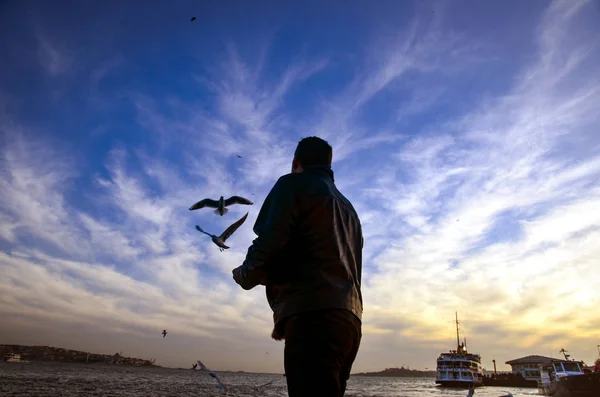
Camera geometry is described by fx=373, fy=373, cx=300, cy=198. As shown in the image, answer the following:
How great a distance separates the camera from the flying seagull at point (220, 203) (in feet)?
34.7

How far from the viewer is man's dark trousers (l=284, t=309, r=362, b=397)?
7.23ft

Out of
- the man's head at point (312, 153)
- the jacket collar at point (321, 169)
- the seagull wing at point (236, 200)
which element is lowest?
the jacket collar at point (321, 169)

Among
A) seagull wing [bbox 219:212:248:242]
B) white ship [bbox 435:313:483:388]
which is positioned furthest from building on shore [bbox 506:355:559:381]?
seagull wing [bbox 219:212:248:242]

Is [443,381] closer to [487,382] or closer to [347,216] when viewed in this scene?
[487,382]

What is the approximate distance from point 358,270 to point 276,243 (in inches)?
30.4

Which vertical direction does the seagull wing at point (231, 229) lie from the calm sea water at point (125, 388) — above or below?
above

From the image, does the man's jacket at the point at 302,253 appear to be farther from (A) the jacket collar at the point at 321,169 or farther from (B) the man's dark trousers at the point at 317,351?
(A) the jacket collar at the point at 321,169

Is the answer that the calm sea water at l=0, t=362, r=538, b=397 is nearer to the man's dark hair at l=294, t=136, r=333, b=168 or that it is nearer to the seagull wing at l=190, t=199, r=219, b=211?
the seagull wing at l=190, t=199, r=219, b=211

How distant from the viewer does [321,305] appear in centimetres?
232

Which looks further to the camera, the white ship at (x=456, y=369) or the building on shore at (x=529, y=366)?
the building on shore at (x=529, y=366)

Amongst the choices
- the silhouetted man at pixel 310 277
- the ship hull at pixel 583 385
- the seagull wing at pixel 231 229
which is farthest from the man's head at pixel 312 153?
the ship hull at pixel 583 385

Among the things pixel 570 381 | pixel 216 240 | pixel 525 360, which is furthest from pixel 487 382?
pixel 216 240

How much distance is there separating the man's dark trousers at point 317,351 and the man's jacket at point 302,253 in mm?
73

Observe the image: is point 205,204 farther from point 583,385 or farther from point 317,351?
point 583,385
